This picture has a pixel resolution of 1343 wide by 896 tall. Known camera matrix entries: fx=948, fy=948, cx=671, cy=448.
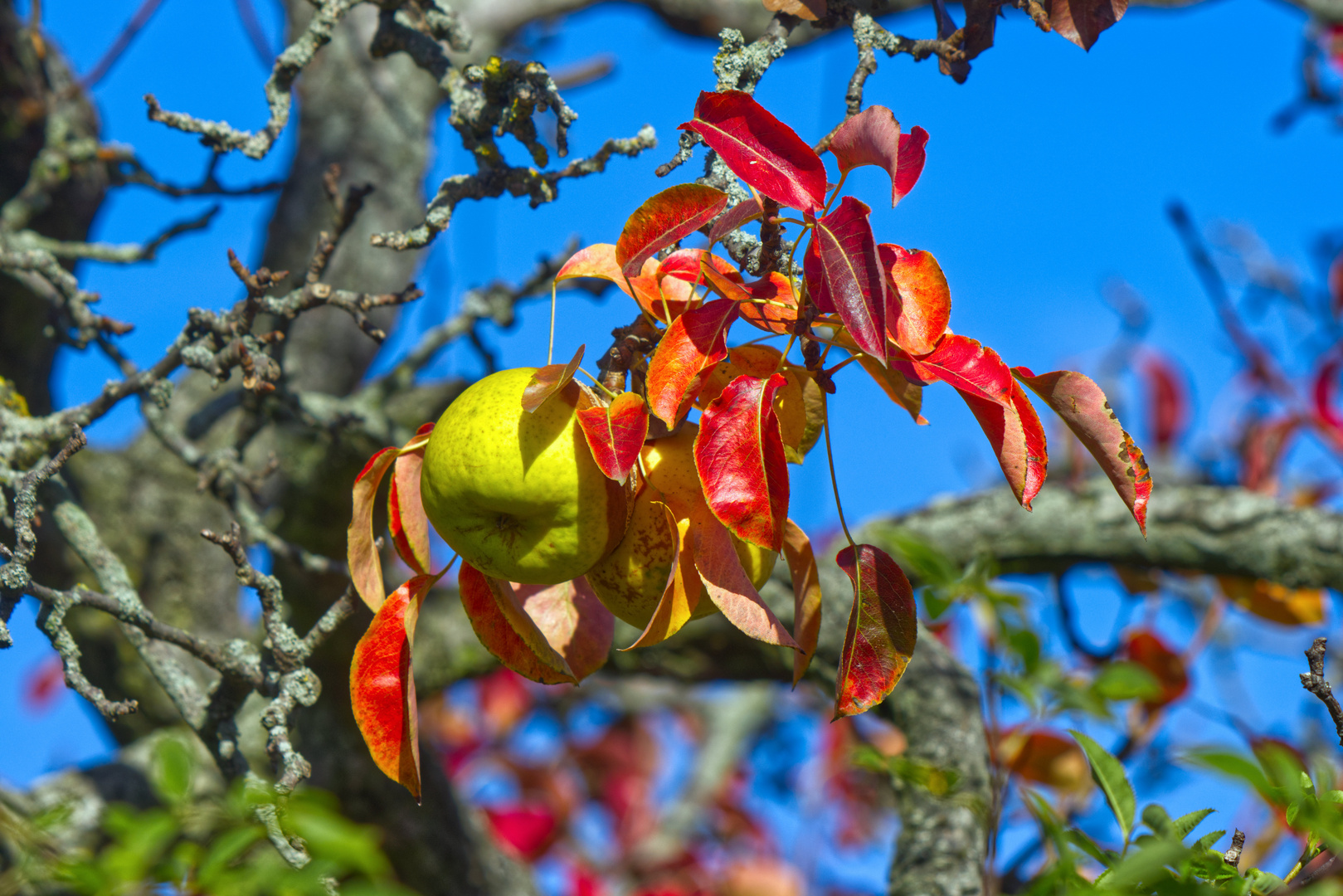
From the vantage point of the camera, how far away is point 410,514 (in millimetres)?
961

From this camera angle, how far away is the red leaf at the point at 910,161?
758 mm

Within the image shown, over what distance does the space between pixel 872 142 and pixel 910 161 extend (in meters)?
0.03

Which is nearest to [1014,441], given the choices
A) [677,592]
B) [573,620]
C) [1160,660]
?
[677,592]

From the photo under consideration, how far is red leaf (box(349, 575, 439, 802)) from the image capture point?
911mm

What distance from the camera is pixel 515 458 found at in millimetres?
793

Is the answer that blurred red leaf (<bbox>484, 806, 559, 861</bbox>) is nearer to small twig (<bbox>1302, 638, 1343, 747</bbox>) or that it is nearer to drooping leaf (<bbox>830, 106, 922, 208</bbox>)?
small twig (<bbox>1302, 638, 1343, 747</bbox>)

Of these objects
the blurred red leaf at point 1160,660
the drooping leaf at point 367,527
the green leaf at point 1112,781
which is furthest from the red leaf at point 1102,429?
the blurred red leaf at point 1160,660

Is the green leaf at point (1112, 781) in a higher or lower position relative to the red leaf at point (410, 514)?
lower

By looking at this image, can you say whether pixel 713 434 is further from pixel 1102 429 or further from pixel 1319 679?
pixel 1319 679

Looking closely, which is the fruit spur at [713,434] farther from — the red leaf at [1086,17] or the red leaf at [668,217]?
the red leaf at [1086,17]

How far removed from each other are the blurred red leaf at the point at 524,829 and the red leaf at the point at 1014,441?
313cm

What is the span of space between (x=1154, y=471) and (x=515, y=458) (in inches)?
91.9

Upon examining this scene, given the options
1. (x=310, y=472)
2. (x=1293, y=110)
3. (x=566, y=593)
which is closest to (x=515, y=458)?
(x=566, y=593)

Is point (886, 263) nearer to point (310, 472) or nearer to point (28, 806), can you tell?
point (310, 472)
